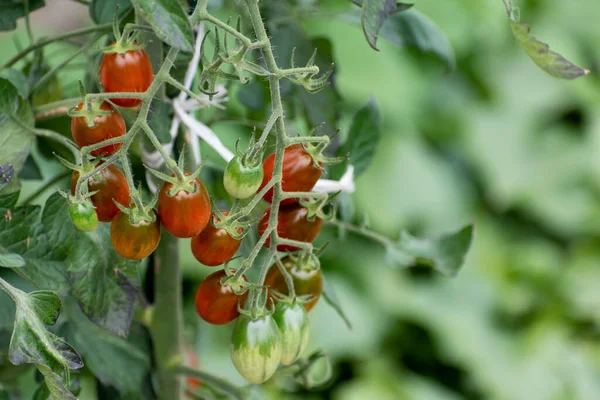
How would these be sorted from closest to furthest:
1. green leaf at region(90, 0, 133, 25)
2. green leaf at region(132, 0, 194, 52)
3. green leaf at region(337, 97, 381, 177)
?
green leaf at region(132, 0, 194, 52)
green leaf at region(90, 0, 133, 25)
green leaf at region(337, 97, 381, 177)

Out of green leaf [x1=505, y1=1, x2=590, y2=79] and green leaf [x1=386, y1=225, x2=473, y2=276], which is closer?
green leaf [x1=505, y1=1, x2=590, y2=79]

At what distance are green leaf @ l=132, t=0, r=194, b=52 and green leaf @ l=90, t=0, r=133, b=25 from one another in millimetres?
121

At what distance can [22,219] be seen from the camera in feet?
1.27

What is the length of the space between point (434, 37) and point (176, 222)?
0.93 ft

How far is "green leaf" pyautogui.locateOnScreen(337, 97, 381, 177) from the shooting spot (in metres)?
0.52

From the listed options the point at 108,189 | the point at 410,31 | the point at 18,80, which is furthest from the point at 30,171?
the point at 410,31

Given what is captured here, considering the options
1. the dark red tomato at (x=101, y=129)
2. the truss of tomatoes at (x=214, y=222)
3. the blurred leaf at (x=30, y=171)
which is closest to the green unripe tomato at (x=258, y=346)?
the truss of tomatoes at (x=214, y=222)

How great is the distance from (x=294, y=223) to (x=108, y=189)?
0.32 ft

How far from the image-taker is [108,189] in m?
0.35

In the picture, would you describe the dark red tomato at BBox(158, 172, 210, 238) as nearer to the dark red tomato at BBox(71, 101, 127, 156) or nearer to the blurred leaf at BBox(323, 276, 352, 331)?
the dark red tomato at BBox(71, 101, 127, 156)

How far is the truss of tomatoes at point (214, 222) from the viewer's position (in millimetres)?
338

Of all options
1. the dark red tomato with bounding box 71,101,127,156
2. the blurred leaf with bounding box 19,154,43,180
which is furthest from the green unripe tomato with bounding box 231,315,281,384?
the blurred leaf with bounding box 19,154,43,180

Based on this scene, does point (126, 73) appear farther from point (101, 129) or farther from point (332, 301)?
point (332, 301)

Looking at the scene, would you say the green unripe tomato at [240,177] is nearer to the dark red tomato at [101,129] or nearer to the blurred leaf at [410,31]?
the dark red tomato at [101,129]
